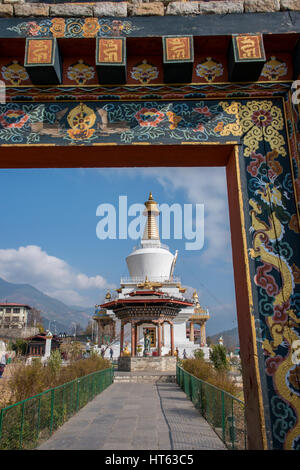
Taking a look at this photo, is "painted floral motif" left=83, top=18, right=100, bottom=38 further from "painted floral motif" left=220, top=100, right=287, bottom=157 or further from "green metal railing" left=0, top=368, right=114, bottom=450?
"green metal railing" left=0, top=368, right=114, bottom=450

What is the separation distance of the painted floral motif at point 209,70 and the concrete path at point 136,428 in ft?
18.4

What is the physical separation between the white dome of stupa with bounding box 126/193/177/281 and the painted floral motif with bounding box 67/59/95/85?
3070cm

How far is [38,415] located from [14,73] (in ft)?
18.9

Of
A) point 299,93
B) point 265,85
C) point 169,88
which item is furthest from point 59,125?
point 299,93

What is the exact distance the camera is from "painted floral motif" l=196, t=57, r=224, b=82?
412 cm

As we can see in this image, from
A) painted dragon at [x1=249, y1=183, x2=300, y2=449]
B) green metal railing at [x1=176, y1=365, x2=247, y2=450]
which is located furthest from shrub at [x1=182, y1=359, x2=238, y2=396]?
painted dragon at [x1=249, y1=183, x2=300, y2=449]

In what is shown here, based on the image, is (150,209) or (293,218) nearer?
(293,218)

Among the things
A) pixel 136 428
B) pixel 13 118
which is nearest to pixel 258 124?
pixel 13 118

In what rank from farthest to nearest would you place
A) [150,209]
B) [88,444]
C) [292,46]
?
[150,209]
[88,444]
[292,46]

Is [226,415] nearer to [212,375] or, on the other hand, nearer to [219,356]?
[212,375]

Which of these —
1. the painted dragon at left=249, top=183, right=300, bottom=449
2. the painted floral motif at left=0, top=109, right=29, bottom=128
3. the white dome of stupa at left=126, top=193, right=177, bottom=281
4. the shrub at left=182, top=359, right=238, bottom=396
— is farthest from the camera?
the white dome of stupa at left=126, top=193, right=177, bottom=281
